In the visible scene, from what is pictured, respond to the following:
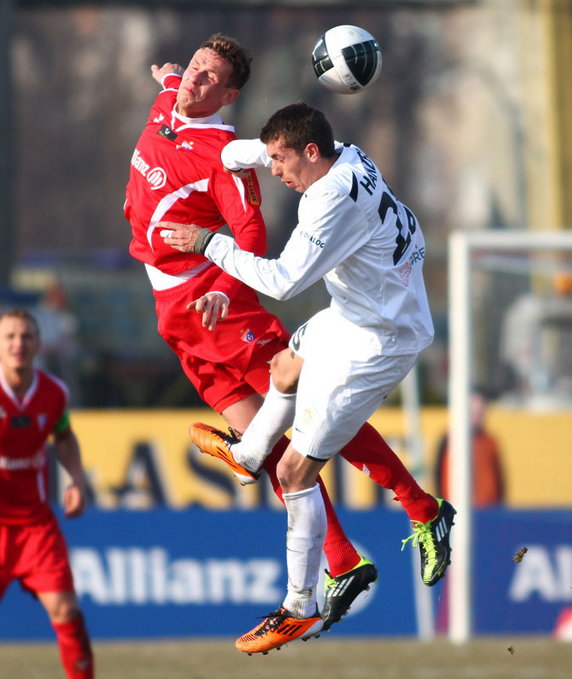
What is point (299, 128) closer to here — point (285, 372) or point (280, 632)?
point (285, 372)

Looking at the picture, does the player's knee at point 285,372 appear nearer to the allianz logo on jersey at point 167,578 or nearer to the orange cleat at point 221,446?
the orange cleat at point 221,446

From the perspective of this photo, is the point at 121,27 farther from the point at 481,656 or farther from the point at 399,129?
the point at 481,656

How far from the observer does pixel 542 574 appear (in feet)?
42.1

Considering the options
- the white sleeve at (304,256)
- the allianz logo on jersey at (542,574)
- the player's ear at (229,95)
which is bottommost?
the allianz logo on jersey at (542,574)

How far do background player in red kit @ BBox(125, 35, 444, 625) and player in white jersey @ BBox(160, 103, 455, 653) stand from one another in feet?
0.58

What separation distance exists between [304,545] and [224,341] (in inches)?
44.2

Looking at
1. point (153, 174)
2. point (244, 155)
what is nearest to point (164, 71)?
point (153, 174)

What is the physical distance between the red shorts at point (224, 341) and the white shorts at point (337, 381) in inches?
15.6

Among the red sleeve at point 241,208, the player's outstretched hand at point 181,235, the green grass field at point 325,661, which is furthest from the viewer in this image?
the green grass field at point 325,661

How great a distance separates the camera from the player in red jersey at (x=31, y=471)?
9.62 m

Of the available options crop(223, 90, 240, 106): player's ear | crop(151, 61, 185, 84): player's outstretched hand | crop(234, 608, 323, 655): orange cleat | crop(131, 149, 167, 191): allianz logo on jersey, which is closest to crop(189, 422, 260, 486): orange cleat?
crop(234, 608, 323, 655): orange cleat

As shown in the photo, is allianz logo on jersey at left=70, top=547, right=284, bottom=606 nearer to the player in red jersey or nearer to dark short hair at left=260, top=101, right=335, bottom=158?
the player in red jersey

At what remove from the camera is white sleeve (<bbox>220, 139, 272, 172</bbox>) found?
699 cm

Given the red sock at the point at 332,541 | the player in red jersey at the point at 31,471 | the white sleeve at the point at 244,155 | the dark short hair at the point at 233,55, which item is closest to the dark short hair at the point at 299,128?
the white sleeve at the point at 244,155
